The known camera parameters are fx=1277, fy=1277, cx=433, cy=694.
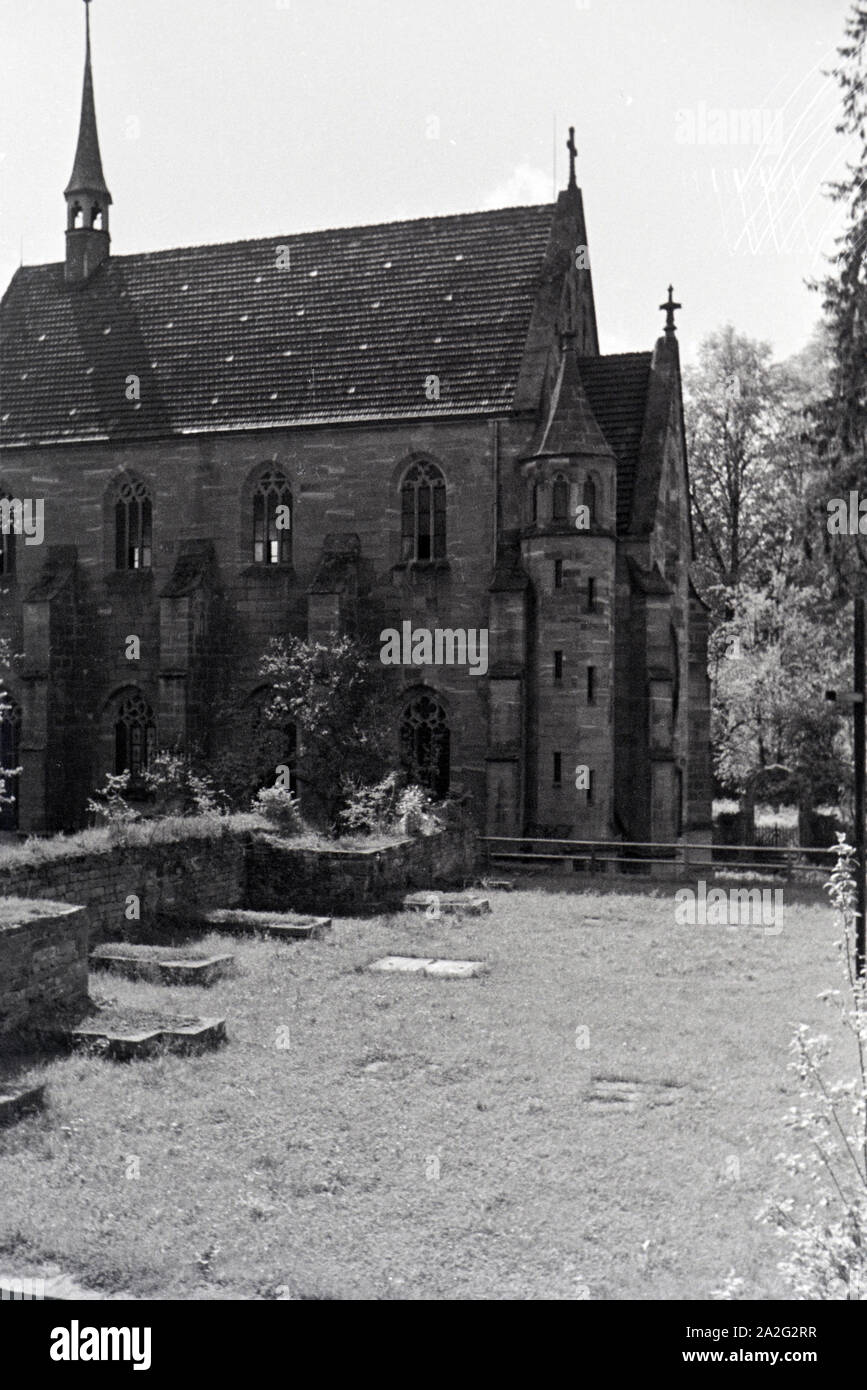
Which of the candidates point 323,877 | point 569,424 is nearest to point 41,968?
point 323,877

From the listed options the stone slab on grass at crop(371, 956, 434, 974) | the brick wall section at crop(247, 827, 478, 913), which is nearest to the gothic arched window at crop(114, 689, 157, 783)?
the brick wall section at crop(247, 827, 478, 913)

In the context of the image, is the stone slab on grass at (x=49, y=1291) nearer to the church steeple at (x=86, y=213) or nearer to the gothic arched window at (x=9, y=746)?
the gothic arched window at (x=9, y=746)

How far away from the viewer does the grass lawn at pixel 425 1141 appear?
7.14m

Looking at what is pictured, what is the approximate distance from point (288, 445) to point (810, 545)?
80.0ft

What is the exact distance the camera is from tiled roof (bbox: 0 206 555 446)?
30.3 meters

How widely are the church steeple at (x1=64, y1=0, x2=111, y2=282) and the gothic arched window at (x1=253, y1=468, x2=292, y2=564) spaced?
10521 mm

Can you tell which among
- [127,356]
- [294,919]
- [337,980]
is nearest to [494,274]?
[127,356]

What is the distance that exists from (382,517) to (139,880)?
48.7ft

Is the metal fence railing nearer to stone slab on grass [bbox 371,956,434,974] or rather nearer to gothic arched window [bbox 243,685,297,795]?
gothic arched window [bbox 243,685,297,795]

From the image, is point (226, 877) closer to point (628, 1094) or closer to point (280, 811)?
point (280, 811)

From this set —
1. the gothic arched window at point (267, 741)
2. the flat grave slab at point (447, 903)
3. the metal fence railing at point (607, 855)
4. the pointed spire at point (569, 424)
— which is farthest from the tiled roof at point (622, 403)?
the flat grave slab at point (447, 903)

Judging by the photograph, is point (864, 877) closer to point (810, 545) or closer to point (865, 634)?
point (865, 634)

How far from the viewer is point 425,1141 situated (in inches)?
362

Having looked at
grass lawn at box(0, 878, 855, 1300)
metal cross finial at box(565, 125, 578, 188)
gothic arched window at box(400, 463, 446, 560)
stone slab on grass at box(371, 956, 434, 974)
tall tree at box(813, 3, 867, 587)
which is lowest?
grass lawn at box(0, 878, 855, 1300)
